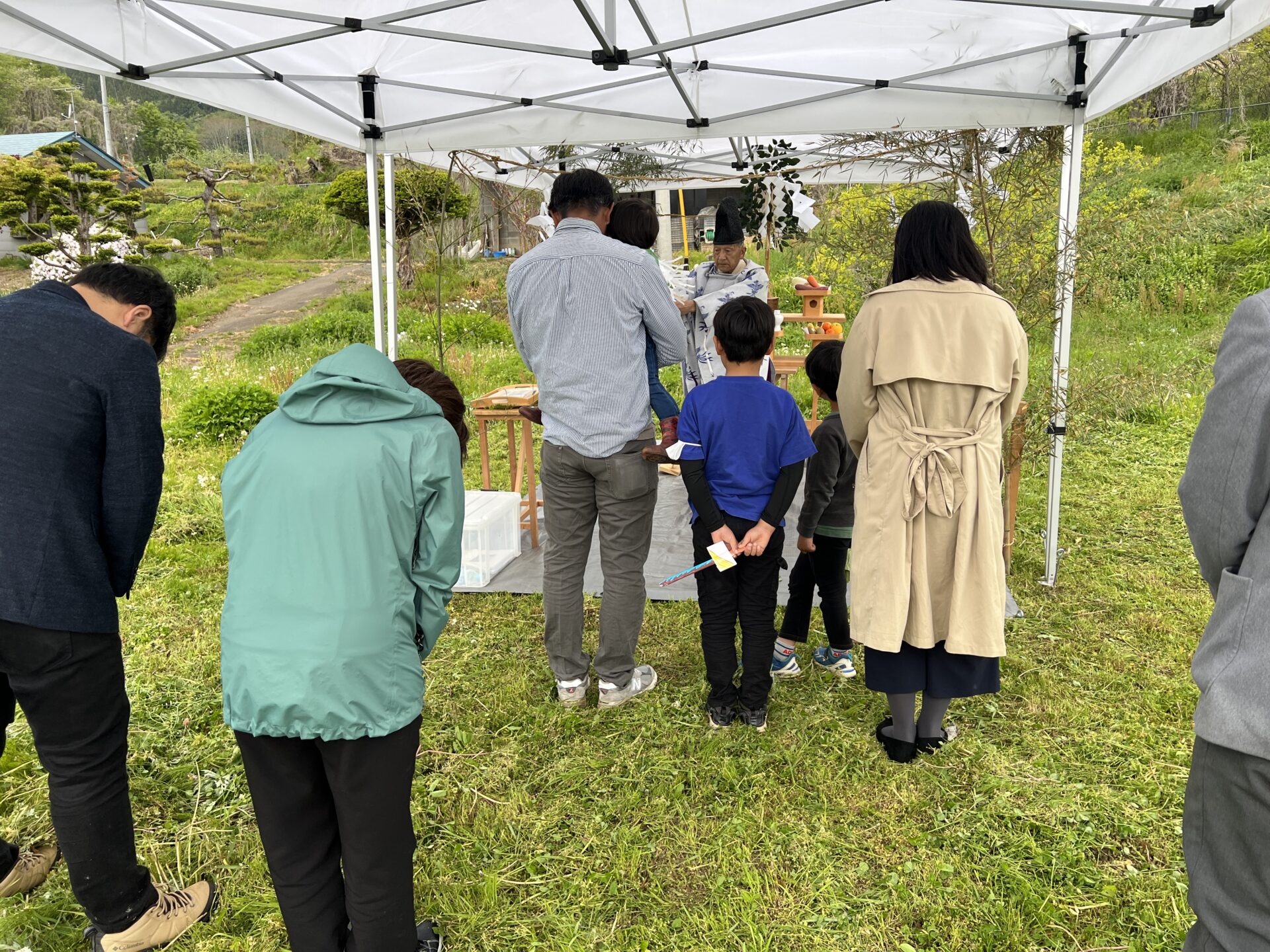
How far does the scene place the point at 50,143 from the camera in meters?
21.4

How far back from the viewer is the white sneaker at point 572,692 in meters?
3.25

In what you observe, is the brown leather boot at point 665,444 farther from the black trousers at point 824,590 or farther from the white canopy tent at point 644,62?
the white canopy tent at point 644,62

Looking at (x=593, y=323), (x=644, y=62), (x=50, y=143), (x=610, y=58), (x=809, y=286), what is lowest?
(x=593, y=323)

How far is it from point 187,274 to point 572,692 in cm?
2068

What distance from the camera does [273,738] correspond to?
5.52ft

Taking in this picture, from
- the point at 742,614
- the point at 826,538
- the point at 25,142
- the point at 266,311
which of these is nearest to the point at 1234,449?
the point at 742,614

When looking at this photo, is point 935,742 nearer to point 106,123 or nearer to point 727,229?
point 727,229

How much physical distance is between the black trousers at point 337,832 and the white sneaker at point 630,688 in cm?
140

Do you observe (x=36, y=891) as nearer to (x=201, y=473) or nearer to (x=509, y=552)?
(x=509, y=552)

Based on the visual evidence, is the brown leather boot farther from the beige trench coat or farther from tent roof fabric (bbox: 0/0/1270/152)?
tent roof fabric (bbox: 0/0/1270/152)

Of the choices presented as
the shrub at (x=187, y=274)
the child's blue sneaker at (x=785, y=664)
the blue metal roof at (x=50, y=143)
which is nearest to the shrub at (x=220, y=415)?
the child's blue sneaker at (x=785, y=664)

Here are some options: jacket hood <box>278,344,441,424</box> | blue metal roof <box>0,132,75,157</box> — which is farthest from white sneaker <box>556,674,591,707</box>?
blue metal roof <box>0,132,75,157</box>

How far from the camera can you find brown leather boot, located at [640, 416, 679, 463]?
9.32 ft

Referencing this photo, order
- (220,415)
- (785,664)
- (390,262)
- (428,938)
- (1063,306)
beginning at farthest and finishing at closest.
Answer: (220,415)
(390,262)
(1063,306)
(785,664)
(428,938)
